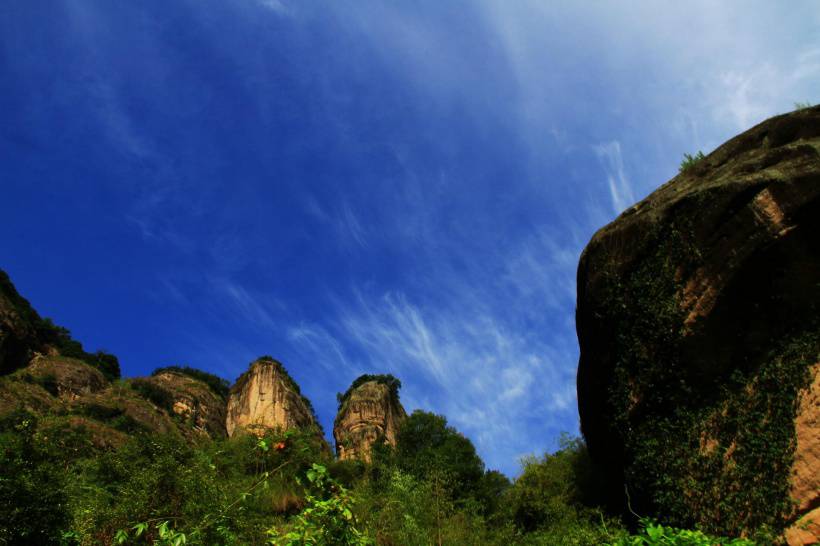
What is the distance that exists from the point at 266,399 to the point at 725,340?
47.6 meters

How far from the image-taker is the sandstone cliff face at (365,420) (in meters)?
53.3

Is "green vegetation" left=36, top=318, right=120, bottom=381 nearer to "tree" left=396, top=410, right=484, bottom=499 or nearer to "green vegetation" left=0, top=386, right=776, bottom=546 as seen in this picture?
"green vegetation" left=0, top=386, right=776, bottom=546

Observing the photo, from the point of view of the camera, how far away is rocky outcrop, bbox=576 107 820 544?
42.1 feet

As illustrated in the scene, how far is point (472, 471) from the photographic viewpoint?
35.6m

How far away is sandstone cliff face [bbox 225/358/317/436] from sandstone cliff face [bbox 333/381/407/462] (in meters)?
3.92

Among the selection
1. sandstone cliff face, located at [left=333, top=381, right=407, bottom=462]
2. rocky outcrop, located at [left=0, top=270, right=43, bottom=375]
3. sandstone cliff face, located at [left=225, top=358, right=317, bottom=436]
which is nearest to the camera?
rocky outcrop, located at [left=0, top=270, right=43, bottom=375]

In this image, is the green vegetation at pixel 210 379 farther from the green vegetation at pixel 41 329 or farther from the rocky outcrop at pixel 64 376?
the rocky outcrop at pixel 64 376

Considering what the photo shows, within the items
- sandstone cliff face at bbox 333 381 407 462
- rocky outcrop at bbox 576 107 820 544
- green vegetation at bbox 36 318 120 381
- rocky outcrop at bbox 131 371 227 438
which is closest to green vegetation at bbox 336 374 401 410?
sandstone cliff face at bbox 333 381 407 462

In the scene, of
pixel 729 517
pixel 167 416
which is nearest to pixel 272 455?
pixel 729 517

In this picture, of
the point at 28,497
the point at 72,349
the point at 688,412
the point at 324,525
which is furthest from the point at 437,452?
the point at 72,349

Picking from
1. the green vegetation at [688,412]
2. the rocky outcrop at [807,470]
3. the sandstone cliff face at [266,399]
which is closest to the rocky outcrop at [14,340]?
the sandstone cliff face at [266,399]

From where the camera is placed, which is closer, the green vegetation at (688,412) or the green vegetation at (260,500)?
the green vegetation at (260,500)

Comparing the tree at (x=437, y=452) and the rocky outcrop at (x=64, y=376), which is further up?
the rocky outcrop at (x=64, y=376)

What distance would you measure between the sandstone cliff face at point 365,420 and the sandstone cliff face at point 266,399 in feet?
12.9
